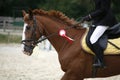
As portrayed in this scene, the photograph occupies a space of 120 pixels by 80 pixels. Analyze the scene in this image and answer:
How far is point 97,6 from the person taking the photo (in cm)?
674

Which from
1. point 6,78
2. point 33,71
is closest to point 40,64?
point 33,71

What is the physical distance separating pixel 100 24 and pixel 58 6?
3990 centimetres

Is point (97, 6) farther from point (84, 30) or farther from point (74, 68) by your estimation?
point (74, 68)

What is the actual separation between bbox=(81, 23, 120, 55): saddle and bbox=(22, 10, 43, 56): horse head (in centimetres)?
91

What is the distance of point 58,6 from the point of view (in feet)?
152

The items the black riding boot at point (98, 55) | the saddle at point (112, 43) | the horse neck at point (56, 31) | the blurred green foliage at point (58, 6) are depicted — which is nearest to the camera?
the black riding boot at point (98, 55)

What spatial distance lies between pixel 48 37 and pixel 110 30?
1188 mm

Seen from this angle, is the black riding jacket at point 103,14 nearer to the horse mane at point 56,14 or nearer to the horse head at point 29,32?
the horse mane at point 56,14

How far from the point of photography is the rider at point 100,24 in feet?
21.7

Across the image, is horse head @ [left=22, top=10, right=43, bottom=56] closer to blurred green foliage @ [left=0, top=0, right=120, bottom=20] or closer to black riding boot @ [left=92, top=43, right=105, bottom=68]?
black riding boot @ [left=92, top=43, right=105, bottom=68]

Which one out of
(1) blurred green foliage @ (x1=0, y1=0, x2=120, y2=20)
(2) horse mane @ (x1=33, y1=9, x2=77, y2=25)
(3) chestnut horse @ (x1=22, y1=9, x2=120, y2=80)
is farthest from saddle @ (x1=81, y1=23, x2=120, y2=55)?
(1) blurred green foliage @ (x1=0, y1=0, x2=120, y2=20)

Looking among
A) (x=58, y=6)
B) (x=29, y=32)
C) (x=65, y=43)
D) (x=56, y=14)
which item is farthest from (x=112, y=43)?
(x=58, y=6)

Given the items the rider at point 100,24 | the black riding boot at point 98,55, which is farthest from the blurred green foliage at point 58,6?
the black riding boot at point 98,55

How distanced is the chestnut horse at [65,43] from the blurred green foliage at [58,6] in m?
31.3
